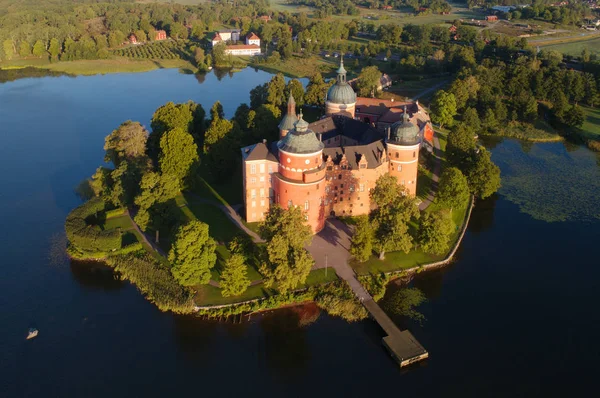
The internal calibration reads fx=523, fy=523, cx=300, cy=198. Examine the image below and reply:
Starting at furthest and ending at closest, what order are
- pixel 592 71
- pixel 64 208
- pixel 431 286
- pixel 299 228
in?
pixel 592 71, pixel 64 208, pixel 431 286, pixel 299 228

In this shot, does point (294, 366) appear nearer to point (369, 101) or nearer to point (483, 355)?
point (483, 355)

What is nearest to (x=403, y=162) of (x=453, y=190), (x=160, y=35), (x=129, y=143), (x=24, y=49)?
(x=453, y=190)

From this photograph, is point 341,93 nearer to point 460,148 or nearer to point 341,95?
point 341,95

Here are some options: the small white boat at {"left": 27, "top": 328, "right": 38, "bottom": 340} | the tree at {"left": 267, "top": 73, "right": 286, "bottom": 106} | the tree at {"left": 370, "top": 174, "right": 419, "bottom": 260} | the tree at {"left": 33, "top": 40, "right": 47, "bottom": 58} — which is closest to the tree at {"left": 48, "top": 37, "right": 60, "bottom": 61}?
the tree at {"left": 33, "top": 40, "right": 47, "bottom": 58}

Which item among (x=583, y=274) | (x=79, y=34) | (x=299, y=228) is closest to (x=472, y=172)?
(x=583, y=274)

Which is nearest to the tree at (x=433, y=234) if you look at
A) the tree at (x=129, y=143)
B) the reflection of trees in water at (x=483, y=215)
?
the reflection of trees in water at (x=483, y=215)

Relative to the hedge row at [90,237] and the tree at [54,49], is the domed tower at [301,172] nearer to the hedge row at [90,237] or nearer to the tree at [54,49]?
the hedge row at [90,237]

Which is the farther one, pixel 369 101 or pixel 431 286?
pixel 369 101
